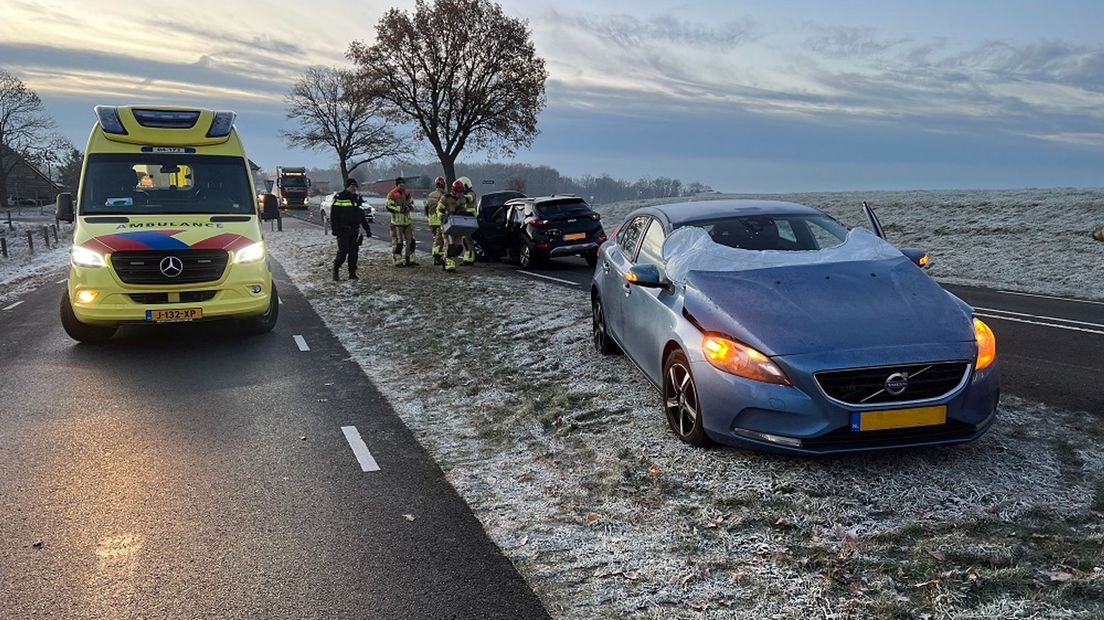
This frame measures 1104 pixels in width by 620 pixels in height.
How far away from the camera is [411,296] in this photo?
12.9 meters

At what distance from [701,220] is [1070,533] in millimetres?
3422

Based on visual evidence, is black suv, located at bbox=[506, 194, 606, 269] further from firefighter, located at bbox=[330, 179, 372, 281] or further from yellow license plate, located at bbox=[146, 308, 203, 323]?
yellow license plate, located at bbox=[146, 308, 203, 323]

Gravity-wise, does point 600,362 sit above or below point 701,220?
below

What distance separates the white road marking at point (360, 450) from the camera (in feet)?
16.8

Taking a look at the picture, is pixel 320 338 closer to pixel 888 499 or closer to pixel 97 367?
pixel 97 367

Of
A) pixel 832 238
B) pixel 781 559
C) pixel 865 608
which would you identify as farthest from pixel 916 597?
pixel 832 238

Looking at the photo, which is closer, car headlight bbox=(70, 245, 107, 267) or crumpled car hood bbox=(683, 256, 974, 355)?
crumpled car hood bbox=(683, 256, 974, 355)

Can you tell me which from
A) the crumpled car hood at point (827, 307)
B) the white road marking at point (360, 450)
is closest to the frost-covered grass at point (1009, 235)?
the crumpled car hood at point (827, 307)

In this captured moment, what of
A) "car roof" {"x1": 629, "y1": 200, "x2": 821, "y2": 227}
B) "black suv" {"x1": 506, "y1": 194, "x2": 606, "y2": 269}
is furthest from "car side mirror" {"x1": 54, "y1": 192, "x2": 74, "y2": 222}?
"black suv" {"x1": 506, "y1": 194, "x2": 606, "y2": 269}

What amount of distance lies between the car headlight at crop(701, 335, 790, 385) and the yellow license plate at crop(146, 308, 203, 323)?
6.45 m

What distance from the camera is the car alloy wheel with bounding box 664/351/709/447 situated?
193 inches

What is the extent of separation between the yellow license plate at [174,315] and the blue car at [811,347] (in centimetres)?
552

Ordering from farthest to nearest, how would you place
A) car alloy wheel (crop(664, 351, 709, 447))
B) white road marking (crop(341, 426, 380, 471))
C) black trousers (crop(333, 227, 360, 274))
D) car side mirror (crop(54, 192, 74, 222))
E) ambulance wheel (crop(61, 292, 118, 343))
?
black trousers (crop(333, 227, 360, 274)) → car side mirror (crop(54, 192, 74, 222)) → ambulance wheel (crop(61, 292, 118, 343)) → white road marking (crop(341, 426, 380, 471)) → car alloy wheel (crop(664, 351, 709, 447))

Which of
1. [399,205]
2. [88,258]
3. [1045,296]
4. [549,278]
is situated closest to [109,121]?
[88,258]
